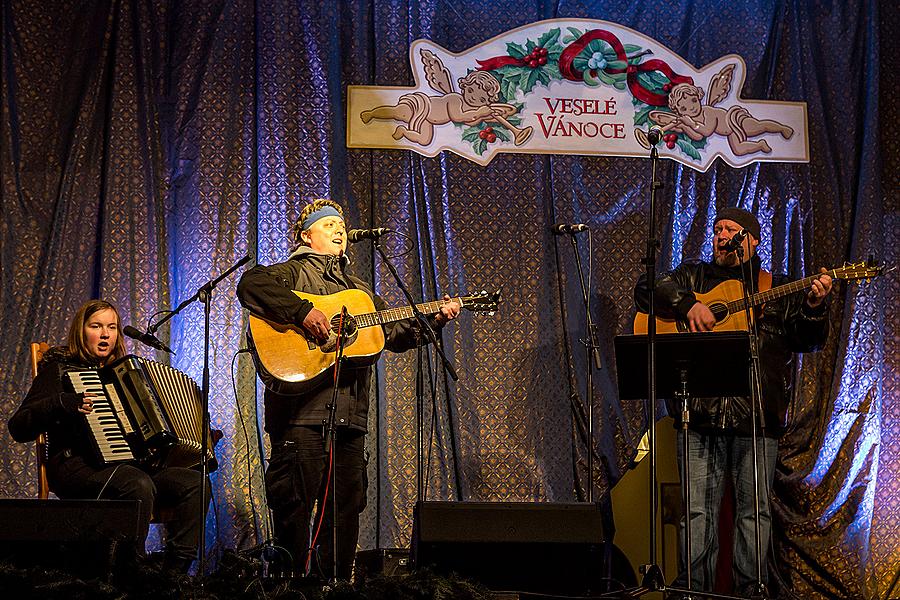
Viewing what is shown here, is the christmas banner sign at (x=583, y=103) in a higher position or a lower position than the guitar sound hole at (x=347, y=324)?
higher

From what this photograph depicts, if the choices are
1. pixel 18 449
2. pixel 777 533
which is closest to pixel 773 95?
pixel 777 533

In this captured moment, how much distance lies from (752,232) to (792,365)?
1125 mm

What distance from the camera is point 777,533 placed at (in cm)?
556

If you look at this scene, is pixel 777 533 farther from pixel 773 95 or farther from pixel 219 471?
pixel 219 471

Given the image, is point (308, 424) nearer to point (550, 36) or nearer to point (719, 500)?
A: point (719, 500)

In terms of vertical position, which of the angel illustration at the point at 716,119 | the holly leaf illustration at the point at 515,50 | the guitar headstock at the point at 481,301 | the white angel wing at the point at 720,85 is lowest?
the guitar headstock at the point at 481,301

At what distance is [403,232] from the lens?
5707 millimetres

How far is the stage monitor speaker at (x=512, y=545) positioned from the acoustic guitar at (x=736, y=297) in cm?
132

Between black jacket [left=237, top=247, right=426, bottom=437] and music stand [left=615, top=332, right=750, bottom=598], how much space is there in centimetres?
112

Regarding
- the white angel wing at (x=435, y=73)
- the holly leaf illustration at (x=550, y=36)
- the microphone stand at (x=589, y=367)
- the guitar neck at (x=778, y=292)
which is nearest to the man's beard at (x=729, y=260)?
the guitar neck at (x=778, y=292)

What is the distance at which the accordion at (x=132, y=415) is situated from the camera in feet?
14.4

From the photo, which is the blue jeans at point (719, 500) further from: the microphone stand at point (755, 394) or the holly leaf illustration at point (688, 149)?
the holly leaf illustration at point (688, 149)

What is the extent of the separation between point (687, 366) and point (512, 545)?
104 centimetres

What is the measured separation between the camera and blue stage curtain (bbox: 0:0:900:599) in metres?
5.51
